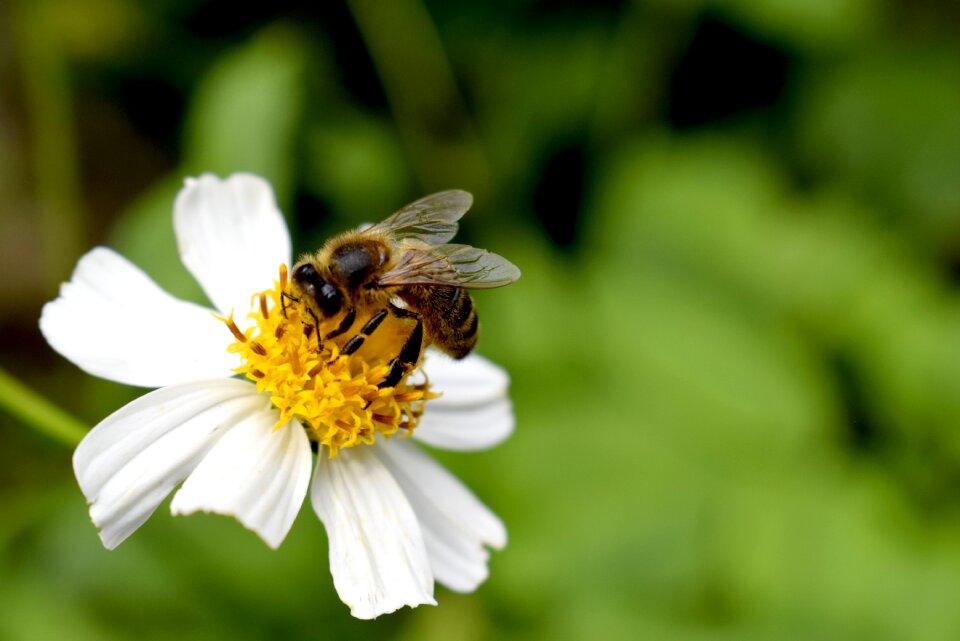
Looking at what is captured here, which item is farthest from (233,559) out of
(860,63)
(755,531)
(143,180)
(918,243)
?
(860,63)

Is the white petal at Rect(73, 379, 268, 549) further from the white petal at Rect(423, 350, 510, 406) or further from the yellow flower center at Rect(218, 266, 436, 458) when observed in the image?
the white petal at Rect(423, 350, 510, 406)

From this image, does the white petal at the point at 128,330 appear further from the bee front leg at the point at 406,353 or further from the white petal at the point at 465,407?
the white petal at the point at 465,407

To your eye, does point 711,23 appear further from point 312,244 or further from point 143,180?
point 143,180

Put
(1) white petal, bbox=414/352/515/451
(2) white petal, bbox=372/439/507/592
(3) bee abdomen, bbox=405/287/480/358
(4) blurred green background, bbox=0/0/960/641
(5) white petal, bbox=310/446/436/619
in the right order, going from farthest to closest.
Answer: (4) blurred green background, bbox=0/0/960/641 → (1) white petal, bbox=414/352/515/451 → (2) white petal, bbox=372/439/507/592 → (3) bee abdomen, bbox=405/287/480/358 → (5) white petal, bbox=310/446/436/619

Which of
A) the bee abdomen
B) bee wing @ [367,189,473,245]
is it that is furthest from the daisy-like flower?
bee wing @ [367,189,473,245]

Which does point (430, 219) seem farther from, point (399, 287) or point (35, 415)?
point (35, 415)

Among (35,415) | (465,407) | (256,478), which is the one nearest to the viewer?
(256,478)

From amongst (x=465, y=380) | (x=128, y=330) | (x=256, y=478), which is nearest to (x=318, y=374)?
(x=256, y=478)
